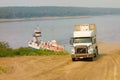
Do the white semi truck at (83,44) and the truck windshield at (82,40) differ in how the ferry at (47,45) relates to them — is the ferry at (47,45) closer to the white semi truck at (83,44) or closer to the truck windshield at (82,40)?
the white semi truck at (83,44)

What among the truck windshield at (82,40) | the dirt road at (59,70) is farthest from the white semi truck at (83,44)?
the dirt road at (59,70)

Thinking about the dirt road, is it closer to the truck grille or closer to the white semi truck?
the white semi truck

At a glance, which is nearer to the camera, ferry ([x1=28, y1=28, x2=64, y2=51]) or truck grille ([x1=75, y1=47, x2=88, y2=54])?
truck grille ([x1=75, y1=47, x2=88, y2=54])

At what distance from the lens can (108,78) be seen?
23.7 m

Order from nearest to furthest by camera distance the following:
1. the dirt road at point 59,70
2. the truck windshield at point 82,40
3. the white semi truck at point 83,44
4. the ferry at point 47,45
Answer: the dirt road at point 59,70
the white semi truck at point 83,44
the truck windshield at point 82,40
the ferry at point 47,45

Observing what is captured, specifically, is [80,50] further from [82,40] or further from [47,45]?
[47,45]

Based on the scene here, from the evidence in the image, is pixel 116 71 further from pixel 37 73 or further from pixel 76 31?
pixel 76 31

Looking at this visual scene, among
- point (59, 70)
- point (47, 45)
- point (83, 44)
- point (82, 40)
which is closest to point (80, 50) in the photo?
point (83, 44)

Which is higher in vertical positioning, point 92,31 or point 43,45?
point 92,31

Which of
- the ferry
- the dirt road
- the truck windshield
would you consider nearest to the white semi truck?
the truck windshield

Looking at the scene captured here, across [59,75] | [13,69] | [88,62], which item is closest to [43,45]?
[88,62]

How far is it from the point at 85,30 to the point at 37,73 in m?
11.6

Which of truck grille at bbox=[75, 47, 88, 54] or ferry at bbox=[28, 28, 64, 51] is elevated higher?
truck grille at bbox=[75, 47, 88, 54]

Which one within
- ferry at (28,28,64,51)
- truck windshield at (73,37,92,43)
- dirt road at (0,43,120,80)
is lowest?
ferry at (28,28,64,51)
